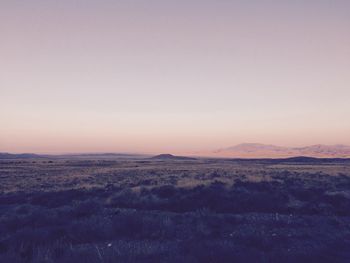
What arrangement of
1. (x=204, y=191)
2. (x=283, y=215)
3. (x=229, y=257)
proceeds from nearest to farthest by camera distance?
(x=229, y=257) < (x=283, y=215) < (x=204, y=191)

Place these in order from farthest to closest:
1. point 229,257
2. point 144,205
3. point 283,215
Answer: point 144,205 < point 283,215 < point 229,257

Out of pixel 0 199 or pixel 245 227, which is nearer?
pixel 245 227

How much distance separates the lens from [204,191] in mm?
19266

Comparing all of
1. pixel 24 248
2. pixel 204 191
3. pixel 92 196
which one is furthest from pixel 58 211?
pixel 204 191

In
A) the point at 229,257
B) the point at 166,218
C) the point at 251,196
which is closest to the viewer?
the point at 229,257

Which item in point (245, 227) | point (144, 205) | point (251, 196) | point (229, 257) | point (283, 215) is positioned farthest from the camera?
point (251, 196)

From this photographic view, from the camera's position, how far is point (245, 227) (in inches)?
476

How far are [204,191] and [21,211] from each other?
10.6 meters

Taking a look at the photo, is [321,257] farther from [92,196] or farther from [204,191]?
[92,196]

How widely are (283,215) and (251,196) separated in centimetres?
366

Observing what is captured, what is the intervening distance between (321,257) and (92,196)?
548 inches

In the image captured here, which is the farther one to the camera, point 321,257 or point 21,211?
point 21,211

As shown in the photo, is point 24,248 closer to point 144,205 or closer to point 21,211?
point 21,211

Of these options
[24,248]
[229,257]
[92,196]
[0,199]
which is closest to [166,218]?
[229,257]
